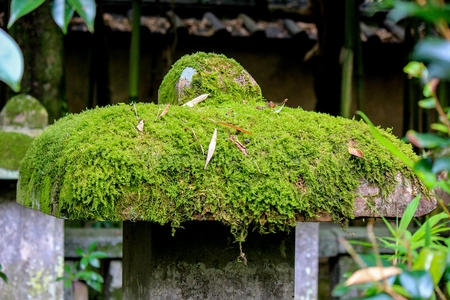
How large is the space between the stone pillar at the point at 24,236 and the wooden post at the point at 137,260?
1.06m

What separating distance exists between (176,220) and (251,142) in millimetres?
264

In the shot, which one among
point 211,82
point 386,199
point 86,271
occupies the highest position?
point 211,82

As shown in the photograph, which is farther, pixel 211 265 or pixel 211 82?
pixel 211 82

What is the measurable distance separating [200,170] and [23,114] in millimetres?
1690

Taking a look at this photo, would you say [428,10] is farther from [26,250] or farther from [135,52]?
[135,52]

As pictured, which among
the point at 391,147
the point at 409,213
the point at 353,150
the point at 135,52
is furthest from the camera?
the point at 135,52

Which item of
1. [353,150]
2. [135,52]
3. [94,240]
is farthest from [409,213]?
[135,52]

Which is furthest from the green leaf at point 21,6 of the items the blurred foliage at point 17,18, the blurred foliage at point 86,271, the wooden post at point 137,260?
the blurred foliage at point 86,271

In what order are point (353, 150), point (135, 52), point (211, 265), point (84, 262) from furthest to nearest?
point (135, 52) < point (84, 262) < point (211, 265) < point (353, 150)

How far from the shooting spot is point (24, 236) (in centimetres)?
248

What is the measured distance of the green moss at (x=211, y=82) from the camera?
58.7 inches

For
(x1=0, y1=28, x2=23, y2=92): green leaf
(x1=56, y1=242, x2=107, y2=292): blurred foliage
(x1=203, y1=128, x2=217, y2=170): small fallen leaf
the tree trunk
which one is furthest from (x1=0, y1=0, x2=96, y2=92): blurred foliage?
the tree trunk

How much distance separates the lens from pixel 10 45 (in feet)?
1.84

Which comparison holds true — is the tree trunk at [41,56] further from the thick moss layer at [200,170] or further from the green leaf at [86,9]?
the green leaf at [86,9]
